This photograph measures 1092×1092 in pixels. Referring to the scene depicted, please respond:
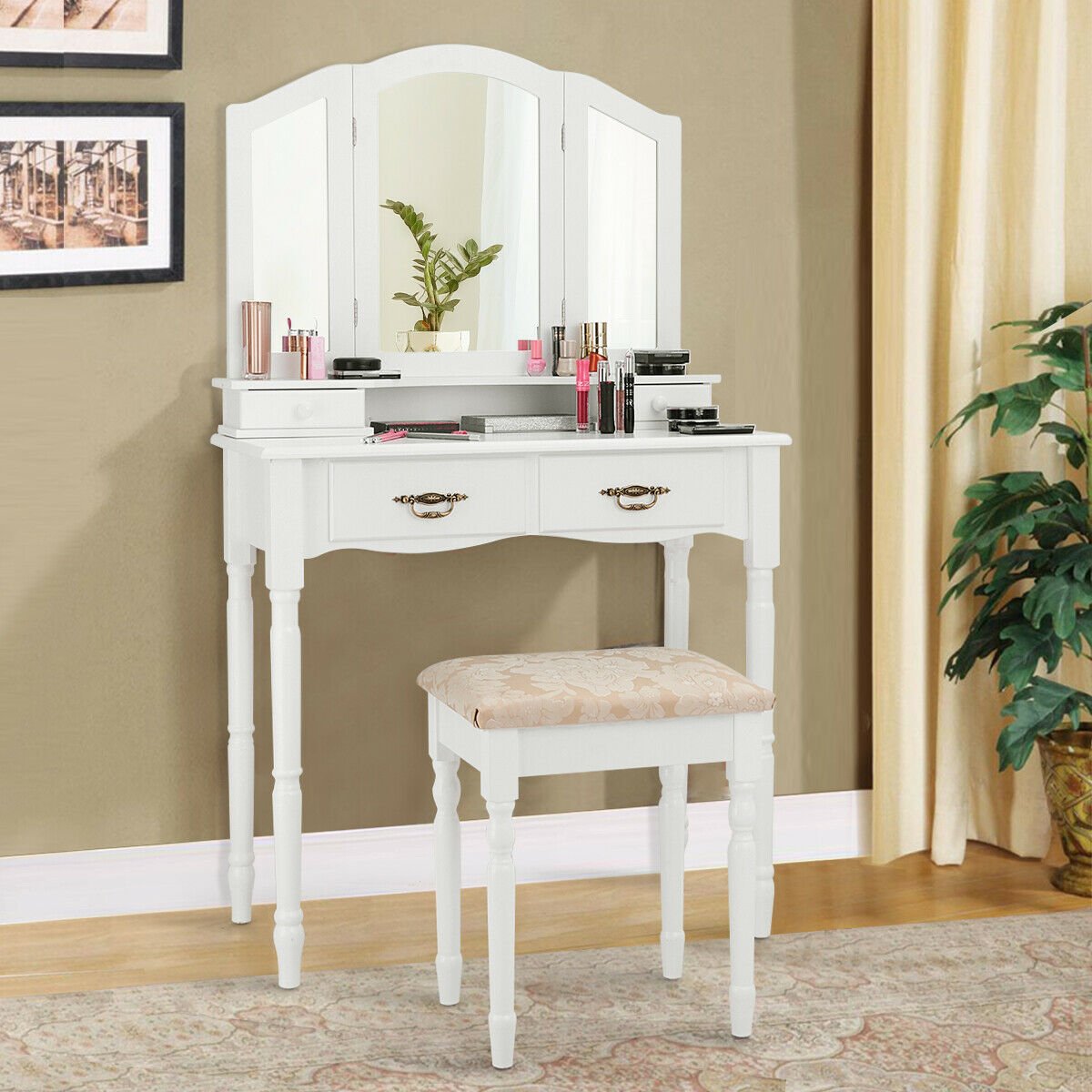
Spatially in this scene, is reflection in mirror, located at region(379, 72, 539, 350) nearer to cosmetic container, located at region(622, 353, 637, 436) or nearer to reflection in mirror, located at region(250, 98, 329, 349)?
reflection in mirror, located at region(250, 98, 329, 349)

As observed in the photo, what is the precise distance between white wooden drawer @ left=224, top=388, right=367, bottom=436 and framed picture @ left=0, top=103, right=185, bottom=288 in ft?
1.03

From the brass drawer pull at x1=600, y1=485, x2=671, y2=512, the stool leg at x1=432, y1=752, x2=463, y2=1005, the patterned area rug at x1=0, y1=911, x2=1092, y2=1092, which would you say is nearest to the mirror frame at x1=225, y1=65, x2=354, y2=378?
the brass drawer pull at x1=600, y1=485, x2=671, y2=512

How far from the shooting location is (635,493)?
8.32 feet

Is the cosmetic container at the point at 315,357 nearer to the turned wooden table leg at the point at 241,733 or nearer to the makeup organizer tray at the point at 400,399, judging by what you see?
the makeup organizer tray at the point at 400,399

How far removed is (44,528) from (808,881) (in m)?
1.65

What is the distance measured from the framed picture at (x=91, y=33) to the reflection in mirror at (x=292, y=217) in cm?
23

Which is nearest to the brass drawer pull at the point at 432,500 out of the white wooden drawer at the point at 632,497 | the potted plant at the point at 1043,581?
the white wooden drawer at the point at 632,497

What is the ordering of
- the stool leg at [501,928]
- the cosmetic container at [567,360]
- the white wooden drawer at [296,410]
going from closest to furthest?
1. the stool leg at [501,928]
2. the white wooden drawer at [296,410]
3. the cosmetic container at [567,360]

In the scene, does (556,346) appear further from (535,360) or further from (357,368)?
(357,368)

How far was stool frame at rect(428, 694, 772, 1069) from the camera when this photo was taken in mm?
2137

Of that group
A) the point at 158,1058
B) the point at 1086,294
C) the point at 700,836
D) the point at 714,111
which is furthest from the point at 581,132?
the point at 158,1058

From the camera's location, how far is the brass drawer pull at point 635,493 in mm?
2525

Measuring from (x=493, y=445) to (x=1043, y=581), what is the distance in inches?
43.1

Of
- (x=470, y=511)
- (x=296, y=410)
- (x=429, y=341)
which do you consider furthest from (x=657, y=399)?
(x=296, y=410)
